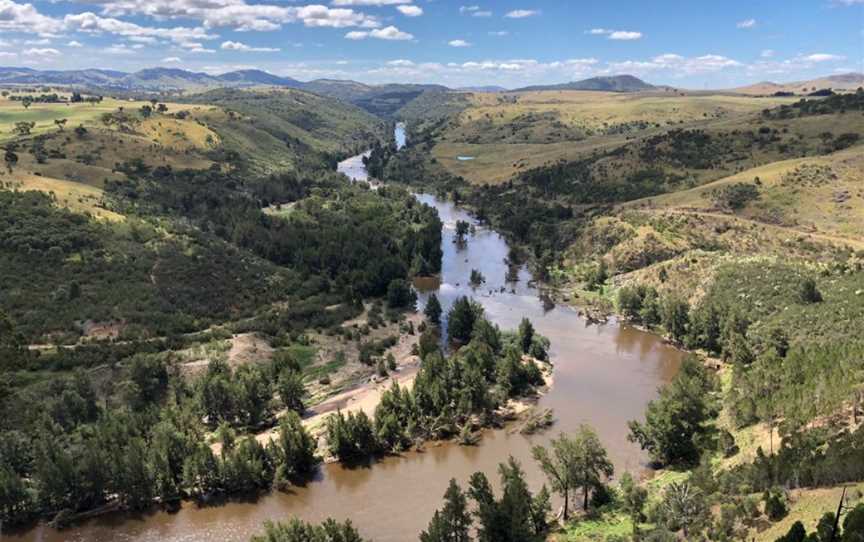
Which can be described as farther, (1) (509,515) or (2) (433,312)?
(2) (433,312)

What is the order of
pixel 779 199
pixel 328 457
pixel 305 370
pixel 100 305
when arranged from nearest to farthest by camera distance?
pixel 328 457
pixel 305 370
pixel 100 305
pixel 779 199

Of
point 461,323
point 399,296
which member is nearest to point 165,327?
point 399,296

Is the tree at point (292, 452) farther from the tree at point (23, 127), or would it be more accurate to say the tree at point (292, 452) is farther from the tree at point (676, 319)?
the tree at point (23, 127)

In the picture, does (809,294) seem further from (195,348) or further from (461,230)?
(461,230)

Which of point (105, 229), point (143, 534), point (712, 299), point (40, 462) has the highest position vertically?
point (105, 229)

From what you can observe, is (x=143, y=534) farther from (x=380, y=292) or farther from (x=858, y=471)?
(x=380, y=292)

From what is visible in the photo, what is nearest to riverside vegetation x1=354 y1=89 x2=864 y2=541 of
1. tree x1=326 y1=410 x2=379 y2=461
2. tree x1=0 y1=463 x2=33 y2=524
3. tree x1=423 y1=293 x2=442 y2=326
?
tree x1=326 y1=410 x2=379 y2=461

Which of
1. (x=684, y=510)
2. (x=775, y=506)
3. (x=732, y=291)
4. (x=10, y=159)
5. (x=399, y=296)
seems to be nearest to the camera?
(x=775, y=506)

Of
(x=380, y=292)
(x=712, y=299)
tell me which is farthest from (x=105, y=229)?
(x=712, y=299)

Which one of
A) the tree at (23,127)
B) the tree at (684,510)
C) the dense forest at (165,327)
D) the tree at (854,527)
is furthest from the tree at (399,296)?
the tree at (23,127)
